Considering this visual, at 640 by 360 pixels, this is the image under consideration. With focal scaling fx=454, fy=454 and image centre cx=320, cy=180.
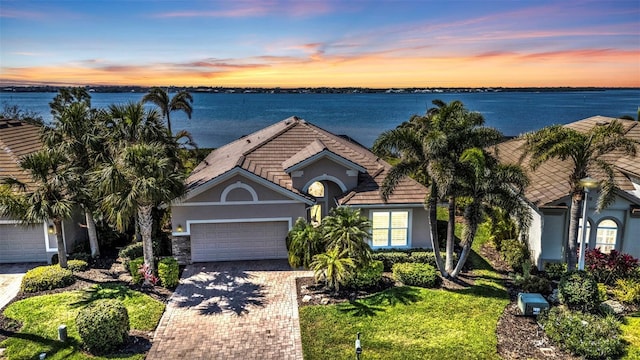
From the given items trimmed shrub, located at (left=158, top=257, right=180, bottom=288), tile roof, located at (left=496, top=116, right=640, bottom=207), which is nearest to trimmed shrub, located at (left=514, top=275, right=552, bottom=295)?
tile roof, located at (left=496, top=116, right=640, bottom=207)

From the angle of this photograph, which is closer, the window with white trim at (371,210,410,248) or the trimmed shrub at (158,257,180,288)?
the trimmed shrub at (158,257,180,288)

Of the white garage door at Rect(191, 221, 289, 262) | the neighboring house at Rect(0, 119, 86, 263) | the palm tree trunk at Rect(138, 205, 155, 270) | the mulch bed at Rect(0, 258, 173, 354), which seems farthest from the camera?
the white garage door at Rect(191, 221, 289, 262)

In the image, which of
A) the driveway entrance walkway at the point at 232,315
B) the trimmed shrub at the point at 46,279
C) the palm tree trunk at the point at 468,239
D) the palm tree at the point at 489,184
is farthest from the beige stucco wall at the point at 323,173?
Answer: the trimmed shrub at the point at 46,279

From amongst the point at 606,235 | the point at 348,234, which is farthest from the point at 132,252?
the point at 606,235

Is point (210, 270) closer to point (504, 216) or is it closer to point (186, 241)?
point (186, 241)

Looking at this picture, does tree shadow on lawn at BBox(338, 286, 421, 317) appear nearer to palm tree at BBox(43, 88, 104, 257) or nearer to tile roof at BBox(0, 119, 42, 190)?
palm tree at BBox(43, 88, 104, 257)

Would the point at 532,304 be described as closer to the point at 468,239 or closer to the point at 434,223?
the point at 468,239

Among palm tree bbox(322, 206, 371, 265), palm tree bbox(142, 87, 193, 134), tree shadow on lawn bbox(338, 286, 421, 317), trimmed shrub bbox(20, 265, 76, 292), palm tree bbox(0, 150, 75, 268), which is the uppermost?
palm tree bbox(142, 87, 193, 134)

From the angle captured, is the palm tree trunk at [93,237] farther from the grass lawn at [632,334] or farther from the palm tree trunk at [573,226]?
the grass lawn at [632,334]
